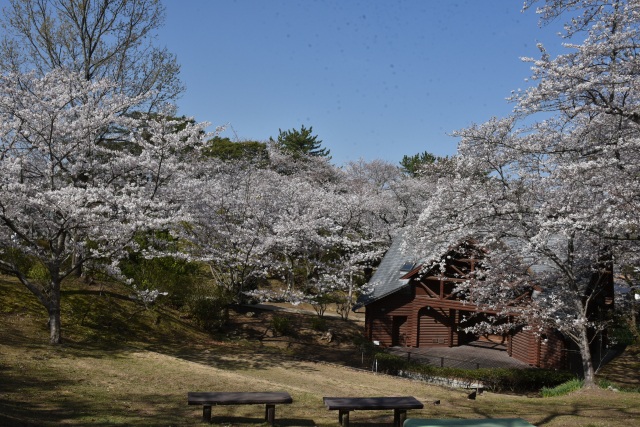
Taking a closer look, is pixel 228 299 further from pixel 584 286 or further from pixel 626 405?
pixel 626 405

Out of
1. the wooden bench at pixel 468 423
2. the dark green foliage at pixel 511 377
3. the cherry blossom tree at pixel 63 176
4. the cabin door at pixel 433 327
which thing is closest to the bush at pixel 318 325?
the cabin door at pixel 433 327

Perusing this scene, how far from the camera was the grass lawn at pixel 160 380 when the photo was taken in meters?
10.3

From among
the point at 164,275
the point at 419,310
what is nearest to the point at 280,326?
the point at 164,275

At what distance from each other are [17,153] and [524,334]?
2040cm

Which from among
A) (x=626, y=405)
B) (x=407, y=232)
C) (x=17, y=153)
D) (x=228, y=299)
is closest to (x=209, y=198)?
(x=228, y=299)

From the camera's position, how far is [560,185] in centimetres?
1405

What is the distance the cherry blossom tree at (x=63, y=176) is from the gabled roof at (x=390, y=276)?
39.2 ft

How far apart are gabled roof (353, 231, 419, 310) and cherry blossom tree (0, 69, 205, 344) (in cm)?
1194

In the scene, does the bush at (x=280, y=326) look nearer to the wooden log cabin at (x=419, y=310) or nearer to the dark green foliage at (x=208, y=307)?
the dark green foliage at (x=208, y=307)

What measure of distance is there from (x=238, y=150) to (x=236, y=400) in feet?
146

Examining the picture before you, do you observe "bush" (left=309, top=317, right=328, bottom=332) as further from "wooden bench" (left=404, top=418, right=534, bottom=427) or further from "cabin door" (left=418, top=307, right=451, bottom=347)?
"wooden bench" (left=404, top=418, right=534, bottom=427)

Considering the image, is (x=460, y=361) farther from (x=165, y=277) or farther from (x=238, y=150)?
(x=238, y=150)

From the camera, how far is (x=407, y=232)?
14.9 meters

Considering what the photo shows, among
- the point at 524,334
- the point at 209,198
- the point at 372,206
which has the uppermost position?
the point at 372,206
